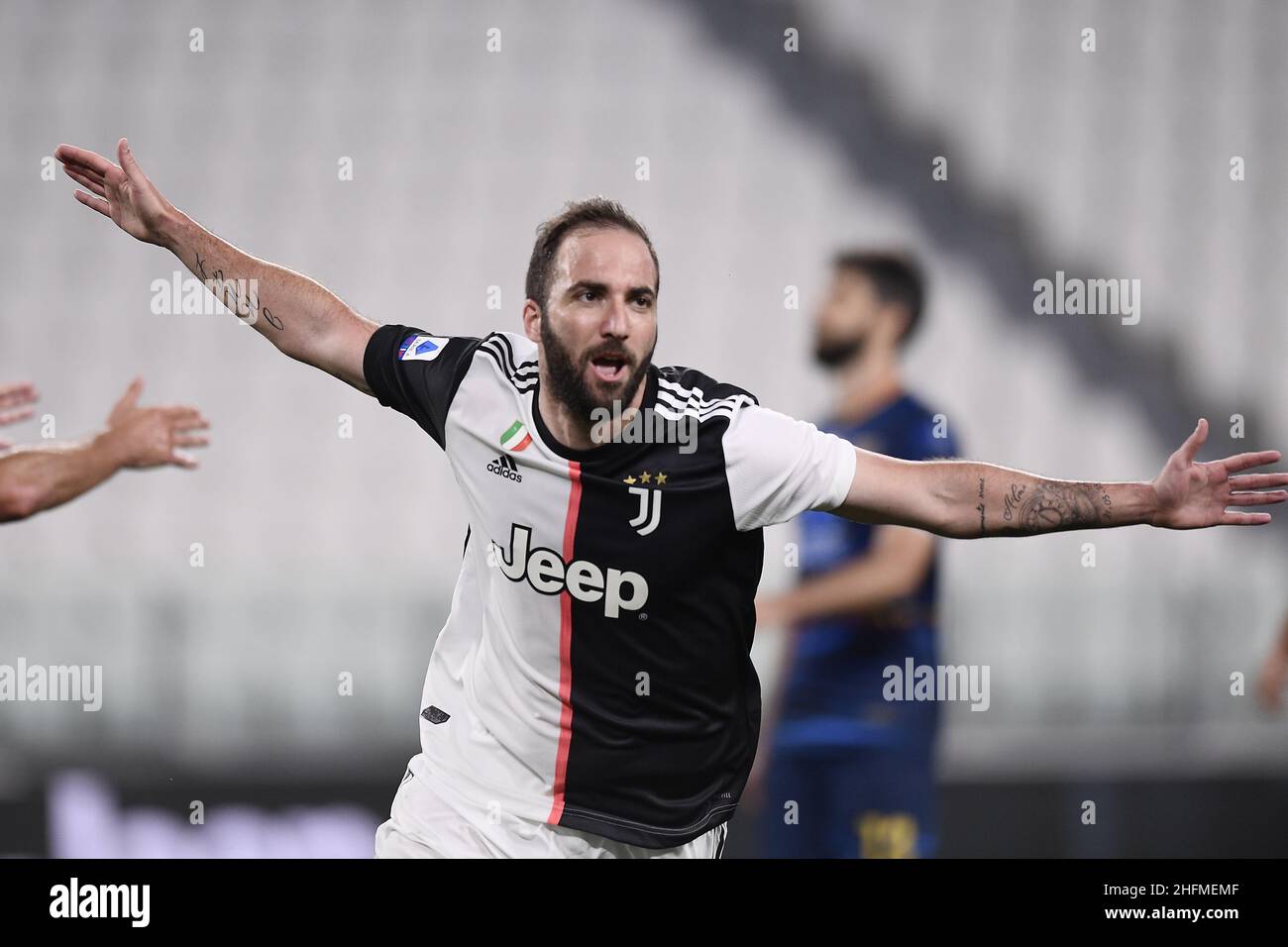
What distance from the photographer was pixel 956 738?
14.5ft

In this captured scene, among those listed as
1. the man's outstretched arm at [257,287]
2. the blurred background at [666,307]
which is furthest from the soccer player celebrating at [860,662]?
the man's outstretched arm at [257,287]

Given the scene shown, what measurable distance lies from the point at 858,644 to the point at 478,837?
1500 mm

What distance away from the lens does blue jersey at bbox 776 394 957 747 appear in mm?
3508

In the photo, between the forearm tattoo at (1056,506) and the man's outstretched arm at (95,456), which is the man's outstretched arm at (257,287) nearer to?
the man's outstretched arm at (95,456)

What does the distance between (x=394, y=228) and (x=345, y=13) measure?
3.04 feet

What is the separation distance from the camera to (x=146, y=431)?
345 cm

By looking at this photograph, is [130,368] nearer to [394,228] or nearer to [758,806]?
[394,228]

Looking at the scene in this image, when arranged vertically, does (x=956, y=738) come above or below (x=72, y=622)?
below

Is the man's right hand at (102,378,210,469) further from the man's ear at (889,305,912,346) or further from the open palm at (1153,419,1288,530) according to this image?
the open palm at (1153,419,1288,530)

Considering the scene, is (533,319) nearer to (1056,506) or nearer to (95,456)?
(1056,506)

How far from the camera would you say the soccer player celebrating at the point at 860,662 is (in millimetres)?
3463
